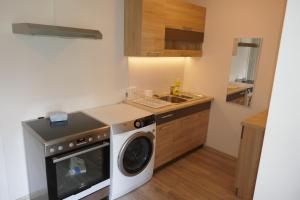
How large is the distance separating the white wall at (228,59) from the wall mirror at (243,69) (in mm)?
65

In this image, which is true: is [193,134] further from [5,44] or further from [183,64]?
[5,44]

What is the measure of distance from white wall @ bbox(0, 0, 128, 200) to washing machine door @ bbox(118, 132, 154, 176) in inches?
28.9

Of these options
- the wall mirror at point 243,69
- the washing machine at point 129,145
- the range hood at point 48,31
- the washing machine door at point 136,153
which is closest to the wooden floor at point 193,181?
the washing machine at point 129,145

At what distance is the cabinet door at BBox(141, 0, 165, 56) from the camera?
2.55 metres

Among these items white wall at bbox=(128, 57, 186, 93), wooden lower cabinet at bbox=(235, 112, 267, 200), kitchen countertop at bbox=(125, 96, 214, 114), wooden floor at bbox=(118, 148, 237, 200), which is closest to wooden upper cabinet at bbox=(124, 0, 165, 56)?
white wall at bbox=(128, 57, 186, 93)

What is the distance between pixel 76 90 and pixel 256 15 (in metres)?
2.56

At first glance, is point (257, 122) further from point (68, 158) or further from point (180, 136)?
point (68, 158)

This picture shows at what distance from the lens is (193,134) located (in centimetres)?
331

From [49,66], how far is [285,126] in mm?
2115

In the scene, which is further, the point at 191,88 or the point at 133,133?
the point at 191,88

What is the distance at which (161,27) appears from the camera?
2744 mm

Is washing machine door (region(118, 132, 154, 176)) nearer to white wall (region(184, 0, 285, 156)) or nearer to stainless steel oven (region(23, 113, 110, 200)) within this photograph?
stainless steel oven (region(23, 113, 110, 200))

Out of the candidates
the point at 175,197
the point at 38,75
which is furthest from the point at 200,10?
the point at 175,197

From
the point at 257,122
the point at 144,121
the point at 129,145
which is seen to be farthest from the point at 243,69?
the point at 129,145
